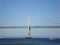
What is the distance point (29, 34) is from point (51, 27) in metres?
2.29

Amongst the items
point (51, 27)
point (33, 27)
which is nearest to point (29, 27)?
point (33, 27)

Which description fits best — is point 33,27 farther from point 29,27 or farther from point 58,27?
point 58,27

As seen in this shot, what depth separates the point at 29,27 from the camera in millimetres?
23156

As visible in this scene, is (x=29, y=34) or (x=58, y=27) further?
(x=29, y=34)

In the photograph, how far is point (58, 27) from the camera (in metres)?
20.9

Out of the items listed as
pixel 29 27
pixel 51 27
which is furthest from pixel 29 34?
pixel 51 27

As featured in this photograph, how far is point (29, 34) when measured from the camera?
74.6ft

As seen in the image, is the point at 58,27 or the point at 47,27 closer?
the point at 58,27

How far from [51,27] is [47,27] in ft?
1.33

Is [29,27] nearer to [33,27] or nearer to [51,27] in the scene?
[33,27]

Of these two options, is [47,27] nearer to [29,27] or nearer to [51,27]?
[51,27]

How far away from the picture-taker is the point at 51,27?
22.6 metres

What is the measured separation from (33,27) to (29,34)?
3.72ft

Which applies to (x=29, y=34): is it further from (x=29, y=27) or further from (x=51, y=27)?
(x=51, y=27)
